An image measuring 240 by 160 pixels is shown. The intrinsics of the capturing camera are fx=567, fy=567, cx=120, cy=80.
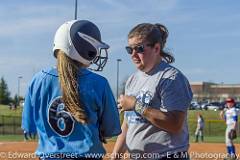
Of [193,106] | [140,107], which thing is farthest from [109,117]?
[193,106]

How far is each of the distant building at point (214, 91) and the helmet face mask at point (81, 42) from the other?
391ft

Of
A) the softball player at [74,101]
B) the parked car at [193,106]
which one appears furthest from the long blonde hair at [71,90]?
the parked car at [193,106]

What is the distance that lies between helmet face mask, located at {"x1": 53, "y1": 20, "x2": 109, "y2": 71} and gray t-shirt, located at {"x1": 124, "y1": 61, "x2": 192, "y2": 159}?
944 millimetres

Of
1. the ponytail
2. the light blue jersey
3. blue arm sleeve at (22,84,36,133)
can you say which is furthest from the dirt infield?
the light blue jersey

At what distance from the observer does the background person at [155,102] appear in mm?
4477

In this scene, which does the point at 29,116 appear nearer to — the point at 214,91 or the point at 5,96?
the point at 5,96

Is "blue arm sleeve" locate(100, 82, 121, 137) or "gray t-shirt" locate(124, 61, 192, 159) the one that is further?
"gray t-shirt" locate(124, 61, 192, 159)

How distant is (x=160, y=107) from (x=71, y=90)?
1234 mm

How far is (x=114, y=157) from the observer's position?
16.8 ft

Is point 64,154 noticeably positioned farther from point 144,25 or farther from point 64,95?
point 144,25

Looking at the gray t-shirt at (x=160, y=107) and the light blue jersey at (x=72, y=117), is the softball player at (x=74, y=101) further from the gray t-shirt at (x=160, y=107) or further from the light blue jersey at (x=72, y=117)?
the gray t-shirt at (x=160, y=107)

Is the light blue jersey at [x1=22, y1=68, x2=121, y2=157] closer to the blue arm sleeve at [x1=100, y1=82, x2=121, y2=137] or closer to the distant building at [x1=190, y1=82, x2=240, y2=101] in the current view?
the blue arm sleeve at [x1=100, y1=82, x2=121, y2=137]

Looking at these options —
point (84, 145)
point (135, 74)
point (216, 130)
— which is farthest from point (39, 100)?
point (216, 130)

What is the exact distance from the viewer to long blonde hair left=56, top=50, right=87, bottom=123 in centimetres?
352
